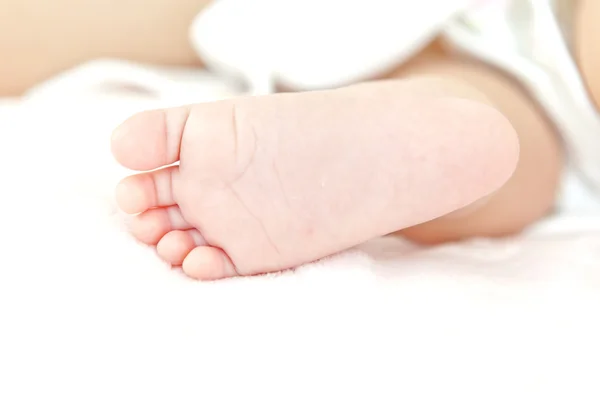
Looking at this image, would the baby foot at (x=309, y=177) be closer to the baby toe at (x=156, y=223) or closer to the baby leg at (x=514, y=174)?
the baby toe at (x=156, y=223)

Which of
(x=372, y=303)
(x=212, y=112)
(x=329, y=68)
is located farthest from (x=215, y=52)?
(x=372, y=303)

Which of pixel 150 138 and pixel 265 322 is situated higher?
pixel 150 138

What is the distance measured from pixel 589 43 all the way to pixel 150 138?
43 cm

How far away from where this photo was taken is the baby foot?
0.49 metres

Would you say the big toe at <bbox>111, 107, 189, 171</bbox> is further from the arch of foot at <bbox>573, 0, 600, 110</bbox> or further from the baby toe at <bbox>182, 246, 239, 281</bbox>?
the arch of foot at <bbox>573, 0, 600, 110</bbox>

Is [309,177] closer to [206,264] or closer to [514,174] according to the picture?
[206,264]

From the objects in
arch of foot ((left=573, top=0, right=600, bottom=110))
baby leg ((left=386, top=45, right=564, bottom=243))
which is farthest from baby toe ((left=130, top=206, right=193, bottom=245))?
arch of foot ((left=573, top=0, right=600, bottom=110))

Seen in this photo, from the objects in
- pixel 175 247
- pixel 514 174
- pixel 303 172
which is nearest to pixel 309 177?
pixel 303 172

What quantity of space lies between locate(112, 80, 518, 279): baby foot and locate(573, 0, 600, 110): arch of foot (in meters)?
0.17

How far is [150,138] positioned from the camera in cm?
46

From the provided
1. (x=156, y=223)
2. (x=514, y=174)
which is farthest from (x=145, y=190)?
(x=514, y=174)

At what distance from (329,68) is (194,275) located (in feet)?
0.95

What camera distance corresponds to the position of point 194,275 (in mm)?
491

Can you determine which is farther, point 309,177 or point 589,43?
point 589,43
